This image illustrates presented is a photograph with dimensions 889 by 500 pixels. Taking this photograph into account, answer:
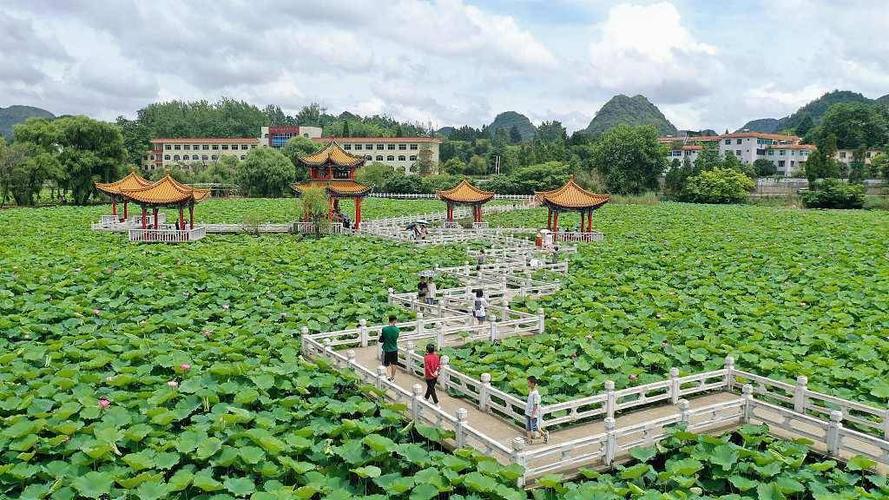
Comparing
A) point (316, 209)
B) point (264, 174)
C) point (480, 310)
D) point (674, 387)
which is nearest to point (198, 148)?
point (264, 174)

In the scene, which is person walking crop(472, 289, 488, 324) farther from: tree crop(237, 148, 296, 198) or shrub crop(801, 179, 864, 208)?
tree crop(237, 148, 296, 198)

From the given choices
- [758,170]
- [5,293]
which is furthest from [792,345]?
[758,170]

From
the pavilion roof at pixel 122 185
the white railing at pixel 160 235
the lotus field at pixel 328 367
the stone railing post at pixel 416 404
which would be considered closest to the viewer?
the lotus field at pixel 328 367

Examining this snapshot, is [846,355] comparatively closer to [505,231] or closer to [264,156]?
[505,231]

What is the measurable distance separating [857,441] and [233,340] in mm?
9292

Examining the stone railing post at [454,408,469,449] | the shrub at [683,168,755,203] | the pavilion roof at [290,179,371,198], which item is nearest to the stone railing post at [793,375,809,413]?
the stone railing post at [454,408,469,449]

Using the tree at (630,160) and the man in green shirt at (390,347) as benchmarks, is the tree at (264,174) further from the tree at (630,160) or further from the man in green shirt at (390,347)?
the man in green shirt at (390,347)

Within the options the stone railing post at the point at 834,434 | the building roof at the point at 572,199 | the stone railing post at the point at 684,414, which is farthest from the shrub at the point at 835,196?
the stone railing post at the point at 684,414

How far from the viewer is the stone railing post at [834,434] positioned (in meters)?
7.48

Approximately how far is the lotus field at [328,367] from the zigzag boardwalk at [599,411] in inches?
10.6

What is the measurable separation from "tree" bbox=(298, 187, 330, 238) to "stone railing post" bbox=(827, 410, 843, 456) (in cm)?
2380

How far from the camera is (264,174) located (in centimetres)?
5931

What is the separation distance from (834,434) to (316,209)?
2442 centimetres

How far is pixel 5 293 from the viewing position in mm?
14594
